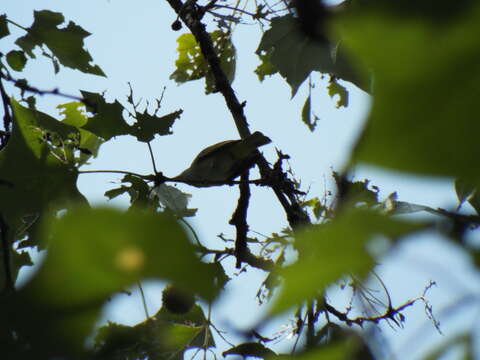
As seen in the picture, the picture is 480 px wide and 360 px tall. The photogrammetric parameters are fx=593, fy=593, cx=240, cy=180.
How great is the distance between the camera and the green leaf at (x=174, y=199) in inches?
86.8

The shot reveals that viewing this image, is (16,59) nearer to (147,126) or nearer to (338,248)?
(147,126)

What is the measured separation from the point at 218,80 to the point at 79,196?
30.1 inches

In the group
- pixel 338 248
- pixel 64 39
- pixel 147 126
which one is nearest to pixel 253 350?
pixel 147 126

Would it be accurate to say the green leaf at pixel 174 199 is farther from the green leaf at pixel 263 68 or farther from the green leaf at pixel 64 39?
the green leaf at pixel 263 68

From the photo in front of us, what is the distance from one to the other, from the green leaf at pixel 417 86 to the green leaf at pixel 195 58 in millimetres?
2665

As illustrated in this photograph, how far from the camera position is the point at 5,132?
2270mm

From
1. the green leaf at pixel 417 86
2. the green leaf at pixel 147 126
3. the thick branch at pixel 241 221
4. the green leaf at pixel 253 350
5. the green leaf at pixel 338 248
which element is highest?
the green leaf at pixel 147 126

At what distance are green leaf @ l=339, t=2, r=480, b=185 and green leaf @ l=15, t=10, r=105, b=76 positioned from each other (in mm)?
2061

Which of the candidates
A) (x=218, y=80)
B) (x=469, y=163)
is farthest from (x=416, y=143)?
(x=218, y=80)

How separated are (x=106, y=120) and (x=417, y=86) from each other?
1.86 metres

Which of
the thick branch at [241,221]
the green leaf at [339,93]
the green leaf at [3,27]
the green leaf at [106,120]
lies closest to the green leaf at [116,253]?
the thick branch at [241,221]

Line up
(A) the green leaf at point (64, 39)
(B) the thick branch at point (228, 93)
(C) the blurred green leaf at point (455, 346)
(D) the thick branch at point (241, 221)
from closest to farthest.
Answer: (C) the blurred green leaf at point (455, 346)
(D) the thick branch at point (241, 221)
(B) the thick branch at point (228, 93)
(A) the green leaf at point (64, 39)

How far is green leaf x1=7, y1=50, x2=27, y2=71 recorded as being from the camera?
8.69 feet

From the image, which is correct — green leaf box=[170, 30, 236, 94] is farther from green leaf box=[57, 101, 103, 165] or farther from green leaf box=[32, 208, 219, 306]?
green leaf box=[32, 208, 219, 306]
